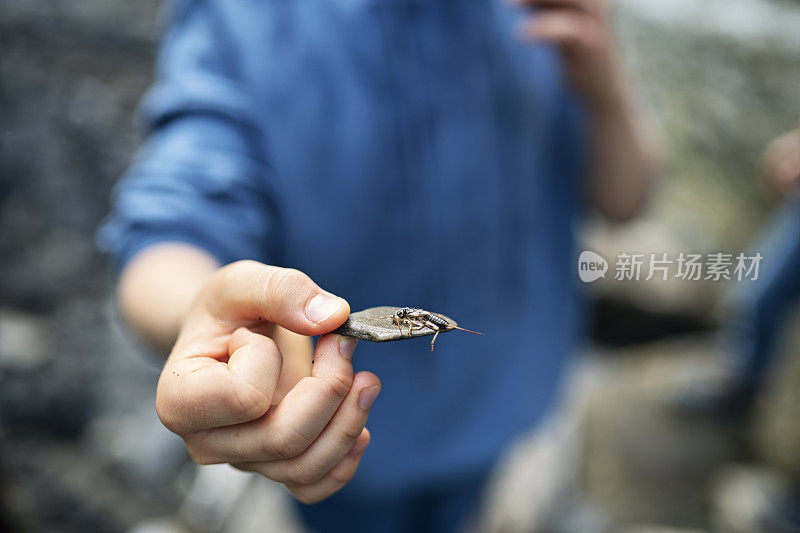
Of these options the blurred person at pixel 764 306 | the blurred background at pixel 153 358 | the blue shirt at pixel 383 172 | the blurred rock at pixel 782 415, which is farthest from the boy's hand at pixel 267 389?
the blurred rock at pixel 782 415

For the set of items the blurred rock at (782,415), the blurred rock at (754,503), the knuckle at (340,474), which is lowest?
the blurred rock at (754,503)

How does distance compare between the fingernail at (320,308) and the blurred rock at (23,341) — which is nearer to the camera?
the fingernail at (320,308)

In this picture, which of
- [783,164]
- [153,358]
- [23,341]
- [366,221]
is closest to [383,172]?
[366,221]

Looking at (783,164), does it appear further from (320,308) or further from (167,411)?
(167,411)

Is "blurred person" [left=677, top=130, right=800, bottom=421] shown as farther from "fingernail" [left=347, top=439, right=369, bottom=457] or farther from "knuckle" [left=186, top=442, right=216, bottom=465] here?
"knuckle" [left=186, top=442, right=216, bottom=465]

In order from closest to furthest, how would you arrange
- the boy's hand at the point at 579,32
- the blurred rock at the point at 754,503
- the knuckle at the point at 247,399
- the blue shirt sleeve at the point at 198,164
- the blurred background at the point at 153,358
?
the knuckle at the point at 247,399 → the blue shirt sleeve at the point at 198,164 → the boy's hand at the point at 579,32 → the blurred background at the point at 153,358 → the blurred rock at the point at 754,503

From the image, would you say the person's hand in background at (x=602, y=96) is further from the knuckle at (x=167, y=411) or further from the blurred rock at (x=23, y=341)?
the blurred rock at (x=23, y=341)

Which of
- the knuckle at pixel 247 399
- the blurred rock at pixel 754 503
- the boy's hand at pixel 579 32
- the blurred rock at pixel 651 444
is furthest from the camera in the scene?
the blurred rock at pixel 651 444
